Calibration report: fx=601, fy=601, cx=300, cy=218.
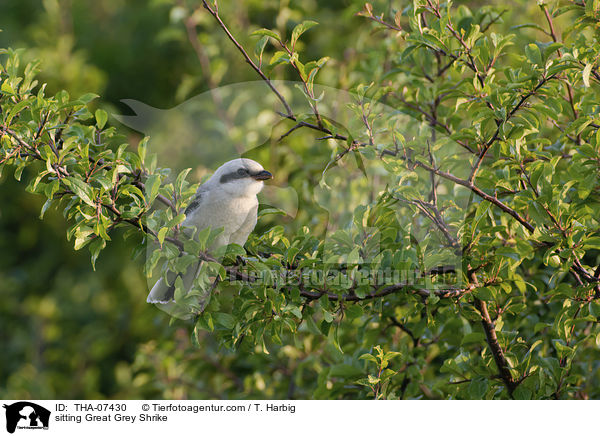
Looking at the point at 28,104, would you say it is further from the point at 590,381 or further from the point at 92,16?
the point at 92,16

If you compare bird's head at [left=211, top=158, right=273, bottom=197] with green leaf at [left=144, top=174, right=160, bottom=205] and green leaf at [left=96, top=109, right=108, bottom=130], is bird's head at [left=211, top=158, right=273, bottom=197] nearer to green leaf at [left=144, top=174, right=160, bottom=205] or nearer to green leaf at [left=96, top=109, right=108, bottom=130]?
green leaf at [left=96, top=109, right=108, bottom=130]

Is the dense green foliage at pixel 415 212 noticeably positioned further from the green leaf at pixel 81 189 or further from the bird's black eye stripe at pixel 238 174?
the bird's black eye stripe at pixel 238 174

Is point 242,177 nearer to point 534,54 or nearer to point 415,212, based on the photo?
point 415,212

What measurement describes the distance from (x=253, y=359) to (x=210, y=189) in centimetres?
119

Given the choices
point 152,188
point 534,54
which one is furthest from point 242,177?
point 534,54

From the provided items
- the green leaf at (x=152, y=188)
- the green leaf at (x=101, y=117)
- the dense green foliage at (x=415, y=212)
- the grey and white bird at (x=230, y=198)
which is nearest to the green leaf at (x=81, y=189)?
the dense green foliage at (x=415, y=212)

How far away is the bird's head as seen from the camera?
296cm

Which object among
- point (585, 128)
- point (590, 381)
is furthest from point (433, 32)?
point (590, 381)
